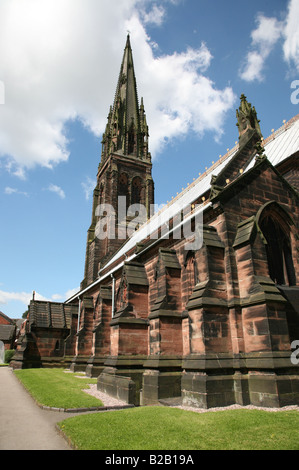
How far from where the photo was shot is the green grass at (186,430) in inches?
207

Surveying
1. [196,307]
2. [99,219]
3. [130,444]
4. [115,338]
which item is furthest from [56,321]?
[130,444]

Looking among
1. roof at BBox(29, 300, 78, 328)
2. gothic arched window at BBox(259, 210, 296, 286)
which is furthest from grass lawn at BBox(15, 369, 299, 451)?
roof at BBox(29, 300, 78, 328)

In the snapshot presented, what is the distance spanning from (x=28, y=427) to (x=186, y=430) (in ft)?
11.5

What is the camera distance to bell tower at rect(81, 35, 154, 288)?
115ft

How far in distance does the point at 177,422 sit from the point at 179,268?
665cm

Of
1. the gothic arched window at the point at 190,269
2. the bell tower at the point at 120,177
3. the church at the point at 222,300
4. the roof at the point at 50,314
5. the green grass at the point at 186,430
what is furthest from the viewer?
the bell tower at the point at 120,177

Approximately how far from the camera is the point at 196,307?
9578mm

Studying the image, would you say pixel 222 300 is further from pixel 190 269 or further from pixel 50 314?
pixel 50 314

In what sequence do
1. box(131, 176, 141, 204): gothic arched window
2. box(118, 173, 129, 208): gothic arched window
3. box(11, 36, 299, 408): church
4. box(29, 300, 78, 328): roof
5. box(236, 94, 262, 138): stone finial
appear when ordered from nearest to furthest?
box(11, 36, 299, 408): church → box(236, 94, 262, 138): stone finial → box(29, 300, 78, 328): roof → box(118, 173, 129, 208): gothic arched window → box(131, 176, 141, 204): gothic arched window

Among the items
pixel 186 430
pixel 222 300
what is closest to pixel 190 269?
pixel 222 300

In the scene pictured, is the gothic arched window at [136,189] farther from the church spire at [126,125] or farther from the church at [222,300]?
the church at [222,300]

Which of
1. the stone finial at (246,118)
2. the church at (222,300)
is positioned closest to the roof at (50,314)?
the church at (222,300)

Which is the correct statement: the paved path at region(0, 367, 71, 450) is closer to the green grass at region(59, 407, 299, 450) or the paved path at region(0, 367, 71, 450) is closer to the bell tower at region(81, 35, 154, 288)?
the green grass at region(59, 407, 299, 450)

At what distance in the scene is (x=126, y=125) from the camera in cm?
4316
